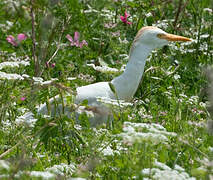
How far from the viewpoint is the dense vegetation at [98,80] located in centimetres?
280

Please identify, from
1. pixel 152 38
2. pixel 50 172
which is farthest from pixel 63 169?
pixel 152 38

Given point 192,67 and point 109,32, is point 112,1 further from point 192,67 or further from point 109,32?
point 192,67

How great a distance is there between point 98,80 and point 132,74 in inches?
45.3

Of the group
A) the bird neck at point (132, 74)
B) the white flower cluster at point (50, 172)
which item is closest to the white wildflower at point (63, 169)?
the white flower cluster at point (50, 172)

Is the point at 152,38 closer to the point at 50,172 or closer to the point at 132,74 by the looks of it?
the point at 132,74

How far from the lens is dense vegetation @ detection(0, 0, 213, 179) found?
280cm

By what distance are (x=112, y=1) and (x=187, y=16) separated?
1001 mm

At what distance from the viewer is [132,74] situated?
182 inches

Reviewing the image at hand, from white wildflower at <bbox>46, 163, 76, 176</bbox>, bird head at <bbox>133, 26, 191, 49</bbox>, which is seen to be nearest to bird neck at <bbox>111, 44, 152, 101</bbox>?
bird head at <bbox>133, 26, 191, 49</bbox>

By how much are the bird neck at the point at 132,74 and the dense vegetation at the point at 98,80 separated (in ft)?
0.39

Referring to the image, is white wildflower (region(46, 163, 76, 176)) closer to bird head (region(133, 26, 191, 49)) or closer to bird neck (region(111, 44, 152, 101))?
bird neck (region(111, 44, 152, 101))

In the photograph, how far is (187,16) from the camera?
7.04 metres

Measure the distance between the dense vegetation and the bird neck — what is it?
0.12 m

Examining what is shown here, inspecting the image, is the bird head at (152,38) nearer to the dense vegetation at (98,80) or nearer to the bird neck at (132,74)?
the bird neck at (132,74)
